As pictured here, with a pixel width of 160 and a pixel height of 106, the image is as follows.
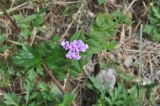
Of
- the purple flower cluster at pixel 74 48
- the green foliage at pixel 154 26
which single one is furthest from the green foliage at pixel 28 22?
the green foliage at pixel 154 26

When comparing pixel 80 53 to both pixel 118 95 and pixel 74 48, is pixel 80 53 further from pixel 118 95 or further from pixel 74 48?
pixel 118 95

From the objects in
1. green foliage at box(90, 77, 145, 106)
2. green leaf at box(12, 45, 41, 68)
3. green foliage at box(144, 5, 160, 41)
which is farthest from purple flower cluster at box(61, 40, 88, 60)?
green foliage at box(144, 5, 160, 41)

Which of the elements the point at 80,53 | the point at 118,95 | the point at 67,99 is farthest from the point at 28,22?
the point at 118,95

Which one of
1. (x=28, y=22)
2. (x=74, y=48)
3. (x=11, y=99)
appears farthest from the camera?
(x=28, y=22)

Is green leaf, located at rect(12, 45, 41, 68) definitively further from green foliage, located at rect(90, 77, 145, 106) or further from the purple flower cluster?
green foliage, located at rect(90, 77, 145, 106)

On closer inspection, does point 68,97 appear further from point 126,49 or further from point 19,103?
point 126,49

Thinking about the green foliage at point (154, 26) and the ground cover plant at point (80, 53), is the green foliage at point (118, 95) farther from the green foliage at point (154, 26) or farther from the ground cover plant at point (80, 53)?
the green foliage at point (154, 26)

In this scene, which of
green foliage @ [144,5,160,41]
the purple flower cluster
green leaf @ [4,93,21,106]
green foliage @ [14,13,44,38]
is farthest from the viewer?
green foliage @ [144,5,160,41]
